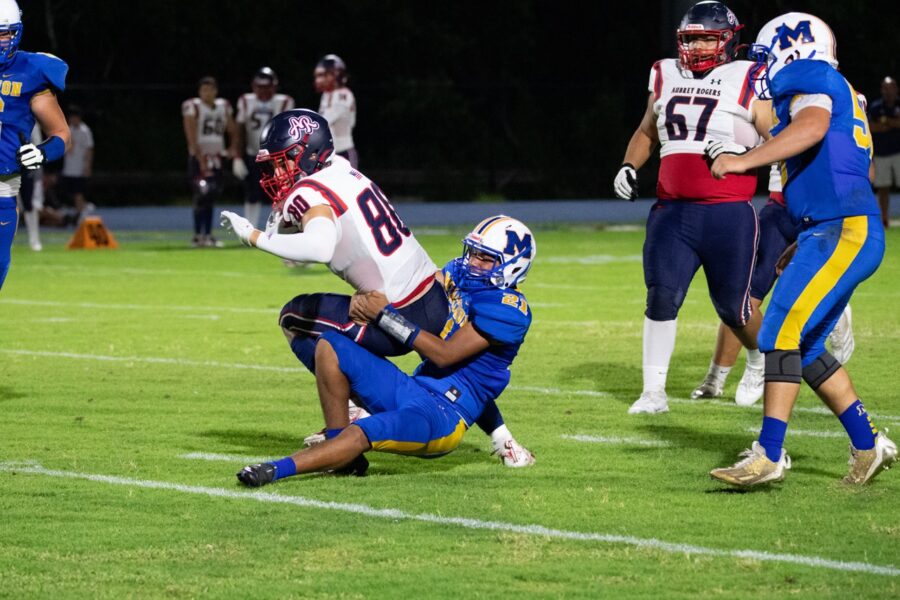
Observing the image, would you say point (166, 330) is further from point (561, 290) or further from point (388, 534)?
point (388, 534)

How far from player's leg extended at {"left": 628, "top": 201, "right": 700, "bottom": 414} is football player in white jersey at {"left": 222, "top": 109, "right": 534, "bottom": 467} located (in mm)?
1571

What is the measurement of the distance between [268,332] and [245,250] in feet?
25.2

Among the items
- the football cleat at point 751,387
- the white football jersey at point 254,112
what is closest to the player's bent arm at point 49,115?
the football cleat at point 751,387

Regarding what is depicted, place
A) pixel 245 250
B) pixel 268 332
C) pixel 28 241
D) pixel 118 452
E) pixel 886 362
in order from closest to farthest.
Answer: pixel 118 452 < pixel 886 362 < pixel 268 332 < pixel 245 250 < pixel 28 241

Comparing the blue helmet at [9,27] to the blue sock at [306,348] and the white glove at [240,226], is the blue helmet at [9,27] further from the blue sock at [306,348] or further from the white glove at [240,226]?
the blue sock at [306,348]

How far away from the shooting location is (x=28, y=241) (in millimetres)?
20562

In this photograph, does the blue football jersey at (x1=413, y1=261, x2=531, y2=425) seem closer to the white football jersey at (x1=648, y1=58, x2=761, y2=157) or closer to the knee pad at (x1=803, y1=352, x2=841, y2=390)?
the knee pad at (x1=803, y1=352, x2=841, y2=390)

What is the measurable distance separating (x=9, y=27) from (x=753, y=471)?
4073 millimetres

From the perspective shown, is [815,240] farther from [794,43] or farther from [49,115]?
[49,115]

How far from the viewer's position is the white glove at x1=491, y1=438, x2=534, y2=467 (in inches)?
253

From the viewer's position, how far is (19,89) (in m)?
7.95

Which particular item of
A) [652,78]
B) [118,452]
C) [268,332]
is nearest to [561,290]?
[268,332]

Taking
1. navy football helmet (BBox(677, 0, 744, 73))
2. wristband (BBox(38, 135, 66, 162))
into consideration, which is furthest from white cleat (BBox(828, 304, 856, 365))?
wristband (BBox(38, 135, 66, 162))

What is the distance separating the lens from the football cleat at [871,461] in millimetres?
5992
